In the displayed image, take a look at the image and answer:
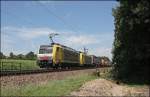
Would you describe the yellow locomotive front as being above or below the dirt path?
above

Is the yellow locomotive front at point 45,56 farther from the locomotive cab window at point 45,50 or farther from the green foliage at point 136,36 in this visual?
the green foliage at point 136,36

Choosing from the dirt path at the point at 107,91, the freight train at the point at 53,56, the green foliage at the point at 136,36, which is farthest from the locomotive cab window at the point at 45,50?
the dirt path at the point at 107,91

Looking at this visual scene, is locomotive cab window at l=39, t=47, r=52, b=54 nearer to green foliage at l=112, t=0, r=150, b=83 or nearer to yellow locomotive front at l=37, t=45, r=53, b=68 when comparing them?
yellow locomotive front at l=37, t=45, r=53, b=68

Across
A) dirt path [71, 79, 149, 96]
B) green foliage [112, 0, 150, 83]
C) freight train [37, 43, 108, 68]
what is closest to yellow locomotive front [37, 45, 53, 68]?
freight train [37, 43, 108, 68]

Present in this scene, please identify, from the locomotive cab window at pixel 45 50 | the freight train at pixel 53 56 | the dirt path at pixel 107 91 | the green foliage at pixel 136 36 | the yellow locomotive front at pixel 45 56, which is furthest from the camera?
the locomotive cab window at pixel 45 50

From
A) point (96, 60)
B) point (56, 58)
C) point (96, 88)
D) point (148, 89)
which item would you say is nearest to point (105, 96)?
point (96, 88)

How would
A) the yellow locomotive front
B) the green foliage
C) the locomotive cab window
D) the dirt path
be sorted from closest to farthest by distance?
the dirt path
the green foliage
the yellow locomotive front
the locomotive cab window

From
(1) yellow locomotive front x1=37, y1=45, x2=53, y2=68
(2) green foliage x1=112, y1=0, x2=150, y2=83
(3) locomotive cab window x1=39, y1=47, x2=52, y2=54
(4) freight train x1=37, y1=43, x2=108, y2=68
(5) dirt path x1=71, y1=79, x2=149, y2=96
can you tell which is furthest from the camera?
(3) locomotive cab window x1=39, y1=47, x2=52, y2=54

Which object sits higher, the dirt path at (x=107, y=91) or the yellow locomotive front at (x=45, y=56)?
the yellow locomotive front at (x=45, y=56)

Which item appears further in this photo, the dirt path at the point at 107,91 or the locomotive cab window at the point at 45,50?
the locomotive cab window at the point at 45,50

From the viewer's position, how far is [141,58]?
22.7m

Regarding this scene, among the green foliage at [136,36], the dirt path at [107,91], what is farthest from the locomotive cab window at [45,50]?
the dirt path at [107,91]

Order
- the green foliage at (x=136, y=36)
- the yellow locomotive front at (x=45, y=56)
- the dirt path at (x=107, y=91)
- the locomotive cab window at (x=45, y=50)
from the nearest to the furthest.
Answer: the dirt path at (x=107, y=91)
the green foliage at (x=136, y=36)
the yellow locomotive front at (x=45, y=56)
the locomotive cab window at (x=45, y=50)

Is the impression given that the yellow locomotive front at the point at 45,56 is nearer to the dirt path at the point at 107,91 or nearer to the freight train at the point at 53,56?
the freight train at the point at 53,56
